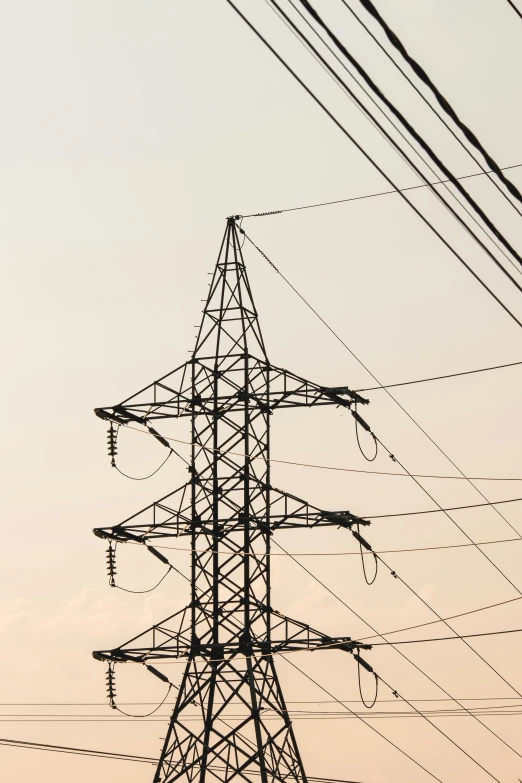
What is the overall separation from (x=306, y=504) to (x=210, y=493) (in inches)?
87.8

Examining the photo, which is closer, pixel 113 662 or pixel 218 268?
pixel 113 662

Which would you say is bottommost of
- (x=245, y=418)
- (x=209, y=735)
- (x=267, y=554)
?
(x=209, y=735)

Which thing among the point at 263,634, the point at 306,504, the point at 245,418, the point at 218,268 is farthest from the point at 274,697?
the point at 218,268

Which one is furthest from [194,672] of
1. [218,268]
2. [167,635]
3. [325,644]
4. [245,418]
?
[218,268]

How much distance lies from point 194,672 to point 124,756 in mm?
3170

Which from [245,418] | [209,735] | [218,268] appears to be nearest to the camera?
[209,735]

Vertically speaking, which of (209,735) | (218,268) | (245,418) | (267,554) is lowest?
(209,735)

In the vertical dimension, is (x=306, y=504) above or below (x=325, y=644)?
above

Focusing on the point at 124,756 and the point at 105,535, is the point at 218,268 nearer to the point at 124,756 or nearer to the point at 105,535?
the point at 105,535

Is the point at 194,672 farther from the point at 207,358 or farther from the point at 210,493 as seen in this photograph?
the point at 207,358

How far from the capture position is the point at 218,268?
3328 centimetres

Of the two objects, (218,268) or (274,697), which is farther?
(218,268)

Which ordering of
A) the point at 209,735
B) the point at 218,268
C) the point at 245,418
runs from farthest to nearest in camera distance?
the point at 218,268 → the point at 245,418 → the point at 209,735

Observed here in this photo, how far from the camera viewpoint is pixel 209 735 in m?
28.6
